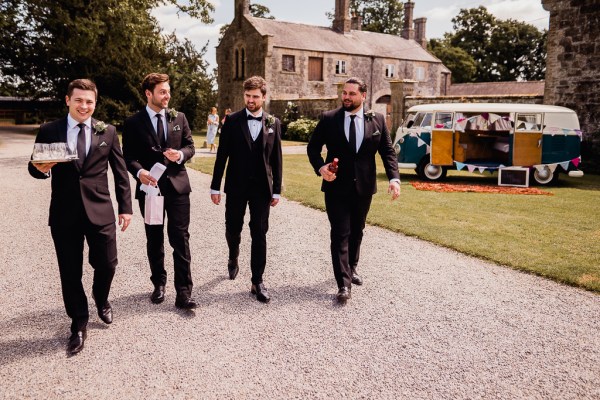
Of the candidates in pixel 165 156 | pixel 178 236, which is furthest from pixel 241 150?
pixel 178 236

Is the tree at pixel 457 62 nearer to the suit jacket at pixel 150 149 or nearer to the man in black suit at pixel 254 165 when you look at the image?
the man in black suit at pixel 254 165

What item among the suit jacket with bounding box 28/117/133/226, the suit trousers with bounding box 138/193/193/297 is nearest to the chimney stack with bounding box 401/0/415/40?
the suit trousers with bounding box 138/193/193/297

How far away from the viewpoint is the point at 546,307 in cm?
481

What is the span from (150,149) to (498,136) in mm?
13024

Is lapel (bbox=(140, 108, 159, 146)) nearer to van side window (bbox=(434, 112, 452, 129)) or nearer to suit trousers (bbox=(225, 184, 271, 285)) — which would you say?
suit trousers (bbox=(225, 184, 271, 285))

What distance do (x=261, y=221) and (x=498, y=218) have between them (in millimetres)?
5713

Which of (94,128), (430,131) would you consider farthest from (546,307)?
(430,131)

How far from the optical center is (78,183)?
12.6 feet

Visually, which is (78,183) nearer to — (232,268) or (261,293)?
(261,293)

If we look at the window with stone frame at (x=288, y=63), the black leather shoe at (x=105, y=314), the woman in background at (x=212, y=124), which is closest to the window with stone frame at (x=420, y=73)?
the window with stone frame at (x=288, y=63)

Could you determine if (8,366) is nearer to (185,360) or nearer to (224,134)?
(185,360)

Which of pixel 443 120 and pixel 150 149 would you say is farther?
pixel 443 120

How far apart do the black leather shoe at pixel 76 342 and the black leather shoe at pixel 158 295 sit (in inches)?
36.9

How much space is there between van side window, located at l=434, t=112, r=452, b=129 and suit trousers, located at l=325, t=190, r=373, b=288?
10013 millimetres
